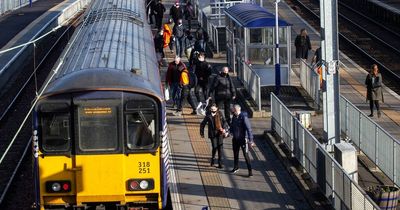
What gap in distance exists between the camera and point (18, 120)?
94.8 feet

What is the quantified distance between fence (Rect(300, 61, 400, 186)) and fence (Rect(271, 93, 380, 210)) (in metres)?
1.31

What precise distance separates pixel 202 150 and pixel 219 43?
600 inches

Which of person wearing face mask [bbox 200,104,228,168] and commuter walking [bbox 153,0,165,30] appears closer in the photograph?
person wearing face mask [bbox 200,104,228,168]

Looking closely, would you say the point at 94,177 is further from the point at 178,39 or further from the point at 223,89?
the point at 178,39

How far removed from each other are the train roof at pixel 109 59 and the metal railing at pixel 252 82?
11.3 feet

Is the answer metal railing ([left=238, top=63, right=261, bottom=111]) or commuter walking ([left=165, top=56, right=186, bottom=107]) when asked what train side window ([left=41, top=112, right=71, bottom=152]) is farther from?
metal railing ([left=238, top=63, right=261, bottom=111])

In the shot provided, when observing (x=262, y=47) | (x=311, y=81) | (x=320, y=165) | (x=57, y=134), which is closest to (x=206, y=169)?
(x=320, y=165)

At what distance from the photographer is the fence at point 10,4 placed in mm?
59031

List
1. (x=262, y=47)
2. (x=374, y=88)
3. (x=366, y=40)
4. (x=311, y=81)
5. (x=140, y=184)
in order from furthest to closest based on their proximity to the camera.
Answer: (x=366, y=40) → (x=262, y=47) → (x=311, y=81) → (x=374, y=88) → (x=140, y=184)

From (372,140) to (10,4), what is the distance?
44.4 meters

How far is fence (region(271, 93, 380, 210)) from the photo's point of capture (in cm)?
1591

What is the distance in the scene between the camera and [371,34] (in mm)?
46375

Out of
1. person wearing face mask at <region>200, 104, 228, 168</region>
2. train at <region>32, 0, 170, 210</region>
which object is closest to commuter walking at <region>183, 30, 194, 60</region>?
person wearing face mask at <region>200, 104, 228, 168</region>

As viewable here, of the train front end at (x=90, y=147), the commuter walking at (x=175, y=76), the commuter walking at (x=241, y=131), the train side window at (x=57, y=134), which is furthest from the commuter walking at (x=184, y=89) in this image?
the train side window at (x=57, y=134)
